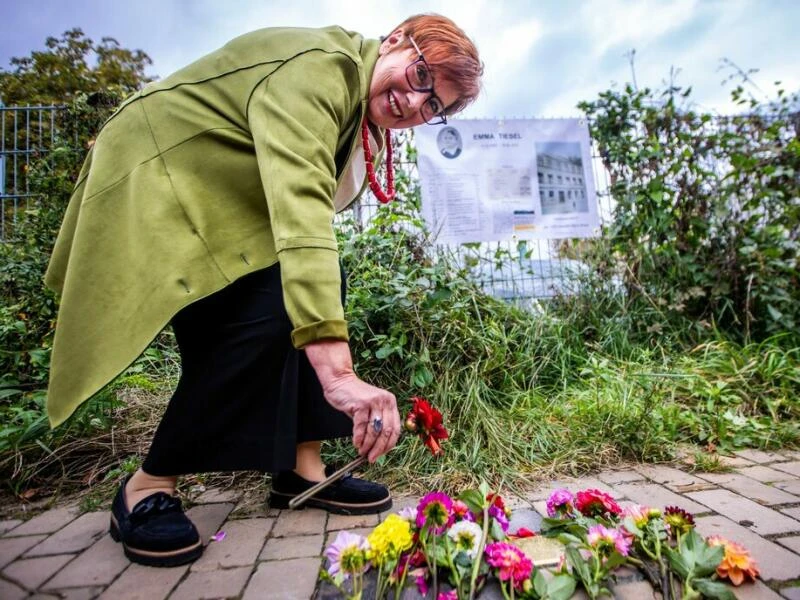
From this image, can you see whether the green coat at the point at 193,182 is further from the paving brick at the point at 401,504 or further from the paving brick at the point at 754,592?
the paving brick at the point at 754,592

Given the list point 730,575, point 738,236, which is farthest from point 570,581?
point 738,236

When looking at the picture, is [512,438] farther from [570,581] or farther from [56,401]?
[56,401]

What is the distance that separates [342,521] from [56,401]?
0.82 meters

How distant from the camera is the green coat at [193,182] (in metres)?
1.03

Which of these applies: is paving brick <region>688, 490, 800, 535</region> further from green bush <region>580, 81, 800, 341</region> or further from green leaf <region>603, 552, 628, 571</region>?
green bush <region>580, 81, 800, 341</region>

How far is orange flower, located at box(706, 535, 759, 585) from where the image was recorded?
98 cm

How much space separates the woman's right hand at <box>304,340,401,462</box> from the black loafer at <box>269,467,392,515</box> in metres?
0.61

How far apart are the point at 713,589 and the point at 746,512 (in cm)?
58

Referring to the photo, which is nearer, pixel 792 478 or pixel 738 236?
pixel 792 478

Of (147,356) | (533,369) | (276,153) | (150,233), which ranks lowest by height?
(533,369)

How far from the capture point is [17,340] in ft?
7.92

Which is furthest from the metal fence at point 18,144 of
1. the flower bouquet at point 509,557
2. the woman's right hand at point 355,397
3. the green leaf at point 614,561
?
the green leaf at point 614,561

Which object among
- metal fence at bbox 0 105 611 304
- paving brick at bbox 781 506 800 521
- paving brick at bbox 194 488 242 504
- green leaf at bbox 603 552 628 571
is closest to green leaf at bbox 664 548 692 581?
green leaf at bbox 603 552 628 571


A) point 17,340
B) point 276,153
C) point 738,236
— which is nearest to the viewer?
point 276,153
